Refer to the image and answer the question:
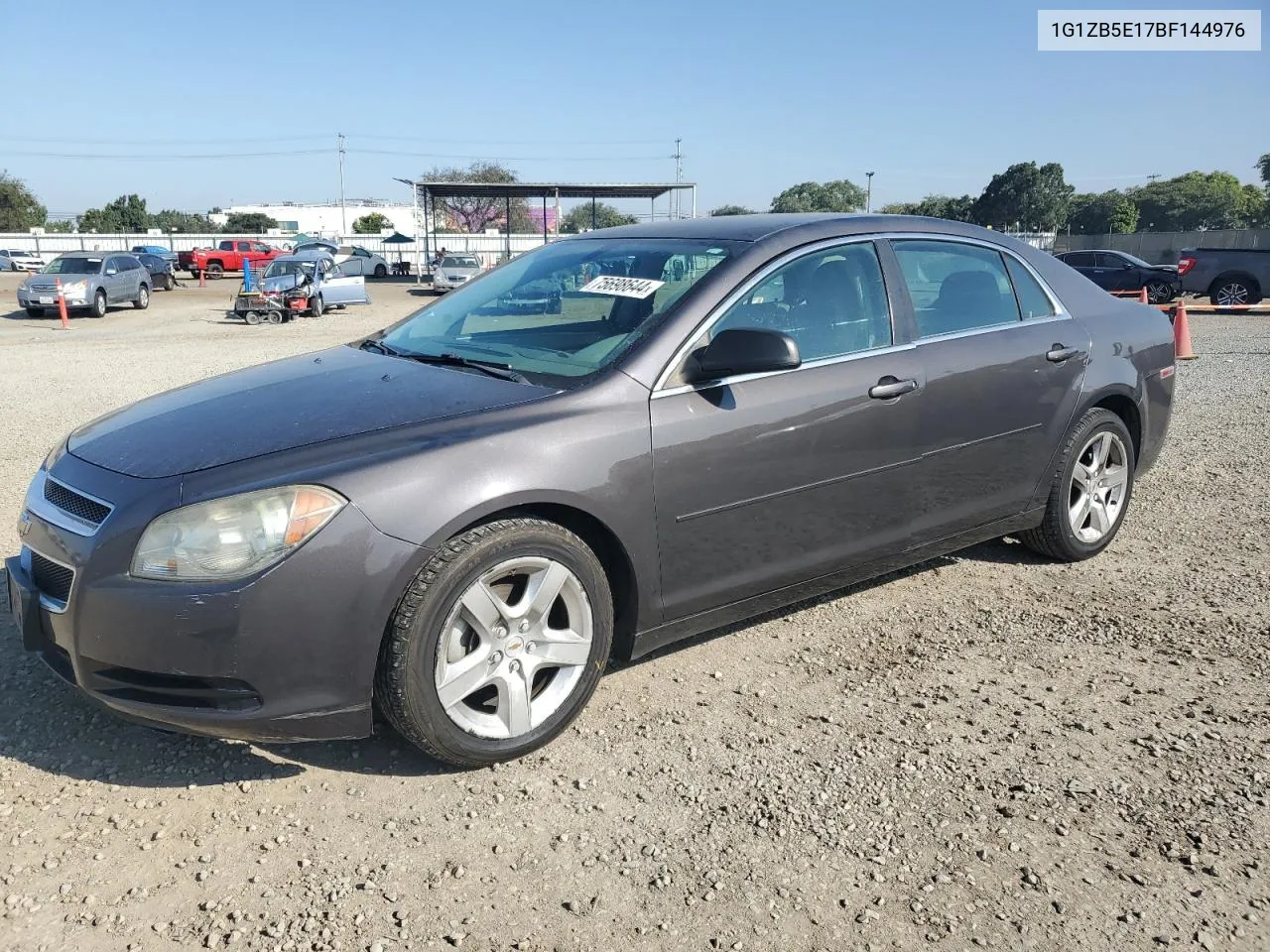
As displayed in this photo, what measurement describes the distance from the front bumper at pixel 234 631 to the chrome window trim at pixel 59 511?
3cm

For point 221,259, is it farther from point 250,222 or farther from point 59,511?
point 250,222

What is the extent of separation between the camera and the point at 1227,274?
2153 centimetres

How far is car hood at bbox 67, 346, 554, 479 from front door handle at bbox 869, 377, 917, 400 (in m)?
1.32

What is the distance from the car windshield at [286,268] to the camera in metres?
24.0

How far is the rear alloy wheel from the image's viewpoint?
21.5 metres

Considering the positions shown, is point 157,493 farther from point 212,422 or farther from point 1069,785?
point 1069,785

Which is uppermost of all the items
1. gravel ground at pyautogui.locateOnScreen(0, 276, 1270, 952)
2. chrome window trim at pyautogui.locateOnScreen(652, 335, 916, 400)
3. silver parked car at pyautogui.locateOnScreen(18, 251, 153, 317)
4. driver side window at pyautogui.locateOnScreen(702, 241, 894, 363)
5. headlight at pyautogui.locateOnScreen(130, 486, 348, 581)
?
silver parked car at pyautogui.locateOnScreen(18, 251, 153, 317)

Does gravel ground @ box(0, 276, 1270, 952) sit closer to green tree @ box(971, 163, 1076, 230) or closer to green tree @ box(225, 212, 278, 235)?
green tree @ box(971, 163, 1076, 230)

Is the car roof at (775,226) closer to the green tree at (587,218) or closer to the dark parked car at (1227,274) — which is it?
the dark parked car at (1227,274)

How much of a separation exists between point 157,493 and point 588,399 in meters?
1.26

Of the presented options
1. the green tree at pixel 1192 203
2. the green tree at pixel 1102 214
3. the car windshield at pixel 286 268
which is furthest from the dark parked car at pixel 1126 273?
the green tree at pixel 1192 203

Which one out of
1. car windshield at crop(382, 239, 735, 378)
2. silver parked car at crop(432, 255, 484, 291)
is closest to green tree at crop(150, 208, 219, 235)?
silver parked car at crop(432, 255, 484, 291)

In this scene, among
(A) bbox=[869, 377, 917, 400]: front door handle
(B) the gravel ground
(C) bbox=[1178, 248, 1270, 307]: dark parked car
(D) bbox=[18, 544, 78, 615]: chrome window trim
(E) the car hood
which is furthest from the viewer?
(C) bbox=[1178, 248, 1270, 307]: dark parked car

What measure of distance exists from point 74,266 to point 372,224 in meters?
83.1
